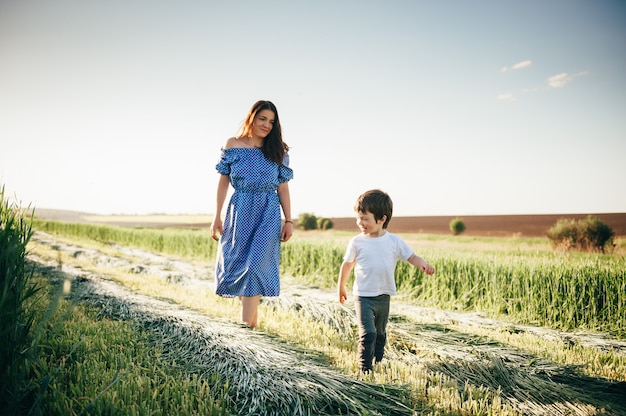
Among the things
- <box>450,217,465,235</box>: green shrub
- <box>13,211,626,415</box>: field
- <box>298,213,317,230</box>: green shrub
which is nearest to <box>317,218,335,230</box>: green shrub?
<box>298,213,317,230</box>: green shrub

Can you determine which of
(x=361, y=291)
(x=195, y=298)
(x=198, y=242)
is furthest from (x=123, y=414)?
(x=198, y=242)

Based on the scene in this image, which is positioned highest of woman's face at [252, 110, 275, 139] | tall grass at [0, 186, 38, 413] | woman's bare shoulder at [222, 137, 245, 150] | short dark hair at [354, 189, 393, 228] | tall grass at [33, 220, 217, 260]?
woman's face at [252, 110, 275, 139]

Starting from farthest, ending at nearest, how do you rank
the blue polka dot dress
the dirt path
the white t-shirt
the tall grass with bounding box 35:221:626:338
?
the tall grass with bounding box 35:221:626:338 → the blue polka dot dress → the white t-shirt → the dirt path

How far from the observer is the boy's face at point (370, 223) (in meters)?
2.94

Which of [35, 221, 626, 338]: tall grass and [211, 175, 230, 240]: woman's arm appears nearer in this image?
[211, 175, 230, 240]: woman's arm

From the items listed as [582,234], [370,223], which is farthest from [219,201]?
[582,234]

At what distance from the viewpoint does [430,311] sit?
548 cm

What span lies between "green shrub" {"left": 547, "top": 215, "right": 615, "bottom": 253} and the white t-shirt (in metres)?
20.8

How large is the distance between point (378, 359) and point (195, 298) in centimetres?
335

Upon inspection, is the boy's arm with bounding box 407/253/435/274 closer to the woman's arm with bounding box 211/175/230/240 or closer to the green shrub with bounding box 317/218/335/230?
the woman's arm with bounding box 211/175/230/240

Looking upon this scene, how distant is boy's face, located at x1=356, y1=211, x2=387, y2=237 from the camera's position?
2943 mm

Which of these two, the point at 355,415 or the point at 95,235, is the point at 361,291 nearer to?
the point at 355,415

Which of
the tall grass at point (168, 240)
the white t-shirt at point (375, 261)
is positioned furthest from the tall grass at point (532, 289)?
the tall grass at point (168, 240)

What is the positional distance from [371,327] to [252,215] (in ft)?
4.76
